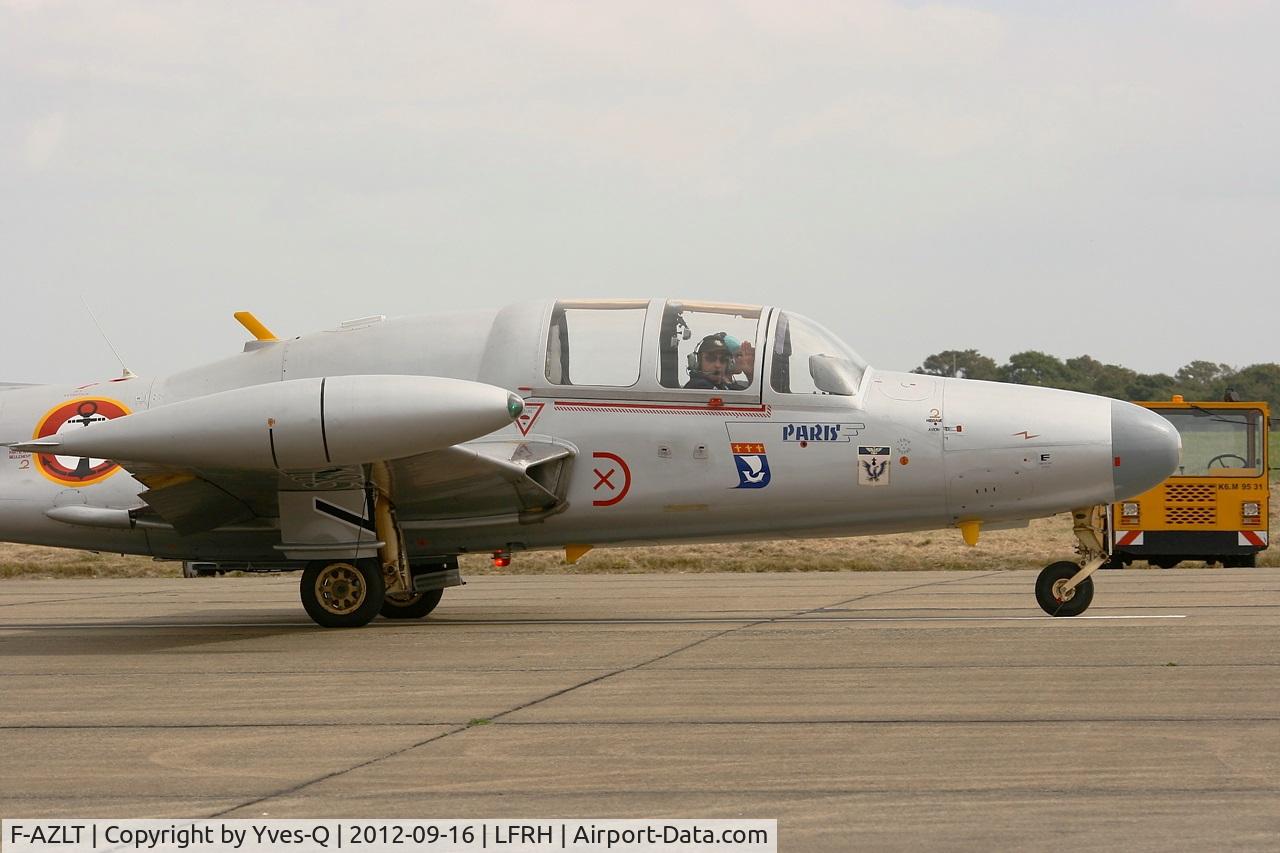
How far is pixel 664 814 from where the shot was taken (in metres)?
5.48

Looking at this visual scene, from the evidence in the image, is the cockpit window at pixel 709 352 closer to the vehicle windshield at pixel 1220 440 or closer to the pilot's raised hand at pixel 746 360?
the pilot's raised hand at pixel 746 360

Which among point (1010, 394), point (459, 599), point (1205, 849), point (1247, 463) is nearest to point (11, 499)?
point (459, 599)

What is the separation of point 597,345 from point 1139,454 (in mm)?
4436

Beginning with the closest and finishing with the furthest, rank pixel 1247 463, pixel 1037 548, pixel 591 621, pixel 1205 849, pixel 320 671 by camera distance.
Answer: pixel 1205 849 < pixel 320 671 < pixel 591 621 < pixel 1247 463 < pixel 1037 548

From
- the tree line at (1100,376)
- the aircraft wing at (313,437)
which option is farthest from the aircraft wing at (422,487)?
the tree line at (1100,376)

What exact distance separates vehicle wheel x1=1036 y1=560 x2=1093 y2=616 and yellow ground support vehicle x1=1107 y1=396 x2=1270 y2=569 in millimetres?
10304

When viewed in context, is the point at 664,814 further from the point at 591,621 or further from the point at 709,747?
the point at 591,621

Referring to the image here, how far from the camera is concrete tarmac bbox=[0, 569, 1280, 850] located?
560 cm

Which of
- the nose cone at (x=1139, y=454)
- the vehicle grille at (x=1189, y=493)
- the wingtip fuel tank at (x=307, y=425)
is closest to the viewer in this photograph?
the wingtip fuel tank at (x=307, y=425)

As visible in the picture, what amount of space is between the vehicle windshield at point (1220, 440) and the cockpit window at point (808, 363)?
451 inches

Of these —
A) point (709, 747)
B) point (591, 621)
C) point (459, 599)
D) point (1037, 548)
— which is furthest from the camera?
point (1037, 548)

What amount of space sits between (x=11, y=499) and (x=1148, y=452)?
9.73 meters

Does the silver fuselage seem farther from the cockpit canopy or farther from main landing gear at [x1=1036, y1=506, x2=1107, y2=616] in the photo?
main landing gear at [x1=1036, y1=506, x2=1107, y2=616]

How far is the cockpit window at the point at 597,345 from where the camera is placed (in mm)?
12719
